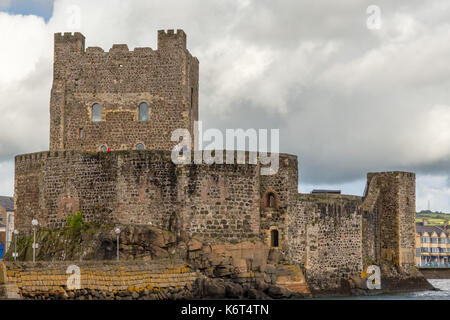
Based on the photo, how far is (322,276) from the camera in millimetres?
48656

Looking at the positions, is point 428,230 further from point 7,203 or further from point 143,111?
point 143,111

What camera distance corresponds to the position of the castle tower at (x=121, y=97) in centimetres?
5259

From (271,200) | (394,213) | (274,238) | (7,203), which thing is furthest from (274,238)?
(7,203)

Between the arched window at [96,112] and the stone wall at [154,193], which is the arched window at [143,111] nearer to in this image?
the arched window at [96,112]

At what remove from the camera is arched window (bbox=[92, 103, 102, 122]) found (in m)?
53.1

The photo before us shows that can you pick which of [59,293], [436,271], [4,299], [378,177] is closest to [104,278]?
[59,293]

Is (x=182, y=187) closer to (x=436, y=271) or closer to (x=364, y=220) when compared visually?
(x=364, y=220)

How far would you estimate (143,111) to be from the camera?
52875 millimetres

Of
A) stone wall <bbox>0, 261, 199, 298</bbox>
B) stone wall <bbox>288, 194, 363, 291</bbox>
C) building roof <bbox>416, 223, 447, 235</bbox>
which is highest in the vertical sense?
building roof <bbox>416, 223, 447, 235</bbox>

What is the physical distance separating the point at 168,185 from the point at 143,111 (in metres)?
10.4

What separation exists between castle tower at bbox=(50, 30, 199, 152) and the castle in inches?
2.4

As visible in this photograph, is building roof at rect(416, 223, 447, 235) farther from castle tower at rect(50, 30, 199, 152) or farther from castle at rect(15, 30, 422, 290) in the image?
castle tower at rect(50, 30, 199, 152)

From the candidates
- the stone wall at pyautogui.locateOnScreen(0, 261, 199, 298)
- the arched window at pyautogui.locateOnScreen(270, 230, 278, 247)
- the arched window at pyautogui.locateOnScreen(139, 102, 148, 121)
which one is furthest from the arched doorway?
the arched window at pyautogui.locateOnScreen(139, 102, 148, 121)
